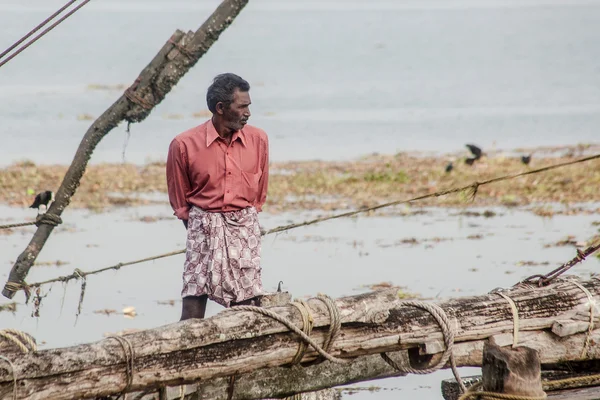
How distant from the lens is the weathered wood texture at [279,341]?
407cm

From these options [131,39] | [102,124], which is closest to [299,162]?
[102,124]

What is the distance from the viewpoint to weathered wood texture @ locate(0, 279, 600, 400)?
160 inches

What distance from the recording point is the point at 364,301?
4.59m

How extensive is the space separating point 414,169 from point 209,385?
1254 centimetres

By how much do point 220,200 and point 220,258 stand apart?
295 millimetres

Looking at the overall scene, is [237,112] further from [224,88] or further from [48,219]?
[48,219]

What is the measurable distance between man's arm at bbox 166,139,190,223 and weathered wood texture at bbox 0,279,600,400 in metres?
1.28

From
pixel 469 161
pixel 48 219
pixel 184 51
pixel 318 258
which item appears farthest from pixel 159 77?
pixel 469 161

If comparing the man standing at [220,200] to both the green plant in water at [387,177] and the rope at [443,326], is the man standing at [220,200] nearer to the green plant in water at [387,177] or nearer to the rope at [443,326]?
the rope at [443,326]

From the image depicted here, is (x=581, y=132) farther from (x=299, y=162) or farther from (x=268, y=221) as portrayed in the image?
(x=268, y=221)

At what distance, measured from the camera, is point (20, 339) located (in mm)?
4480

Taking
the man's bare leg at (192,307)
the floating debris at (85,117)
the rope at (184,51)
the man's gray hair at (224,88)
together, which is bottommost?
the man's bare leg at (192,307)

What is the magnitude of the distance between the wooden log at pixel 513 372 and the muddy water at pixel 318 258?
2868 mm

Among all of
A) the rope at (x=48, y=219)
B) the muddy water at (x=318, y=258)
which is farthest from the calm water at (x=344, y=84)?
the rope at (x=48, y=219)
